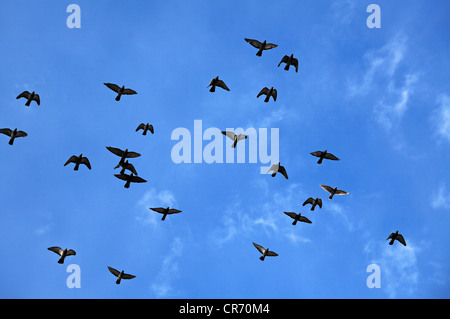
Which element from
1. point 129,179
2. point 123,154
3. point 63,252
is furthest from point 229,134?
point 63,252

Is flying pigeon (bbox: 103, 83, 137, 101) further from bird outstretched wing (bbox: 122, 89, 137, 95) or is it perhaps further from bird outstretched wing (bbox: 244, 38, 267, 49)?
bird outstretched wing (bbox: 244, 38, 267, 49)

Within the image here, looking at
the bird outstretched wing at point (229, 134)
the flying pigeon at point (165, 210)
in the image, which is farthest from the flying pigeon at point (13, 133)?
the bird outstretched wing at point (229, 134)

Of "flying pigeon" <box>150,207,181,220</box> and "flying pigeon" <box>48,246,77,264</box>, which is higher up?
"flying pigeon" <box>150,207,181,220</box>

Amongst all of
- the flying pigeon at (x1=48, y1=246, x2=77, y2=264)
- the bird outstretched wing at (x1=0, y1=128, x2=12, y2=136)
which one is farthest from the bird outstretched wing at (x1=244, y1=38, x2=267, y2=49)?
the flying pigeon at (x1=48, y1=246, x2=77, y2=264)

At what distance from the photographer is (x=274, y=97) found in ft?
166

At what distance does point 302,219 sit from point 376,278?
772cm

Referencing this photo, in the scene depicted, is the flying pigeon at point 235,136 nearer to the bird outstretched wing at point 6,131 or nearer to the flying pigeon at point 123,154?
the flying pigeon at point 123,154

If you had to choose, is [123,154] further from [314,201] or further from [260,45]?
→ [314,201]

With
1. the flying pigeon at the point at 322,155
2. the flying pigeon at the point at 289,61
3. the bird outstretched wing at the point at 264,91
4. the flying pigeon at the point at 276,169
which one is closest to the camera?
the flying pigeon at the point at 322,155

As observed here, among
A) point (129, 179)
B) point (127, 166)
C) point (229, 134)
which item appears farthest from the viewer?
point (129, 179)

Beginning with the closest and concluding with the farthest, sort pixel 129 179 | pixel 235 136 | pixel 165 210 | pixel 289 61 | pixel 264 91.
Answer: pixel 165 210 → pixel 235 136 → pixel 129 179 → pixel 264 91 → pixel 289 61
